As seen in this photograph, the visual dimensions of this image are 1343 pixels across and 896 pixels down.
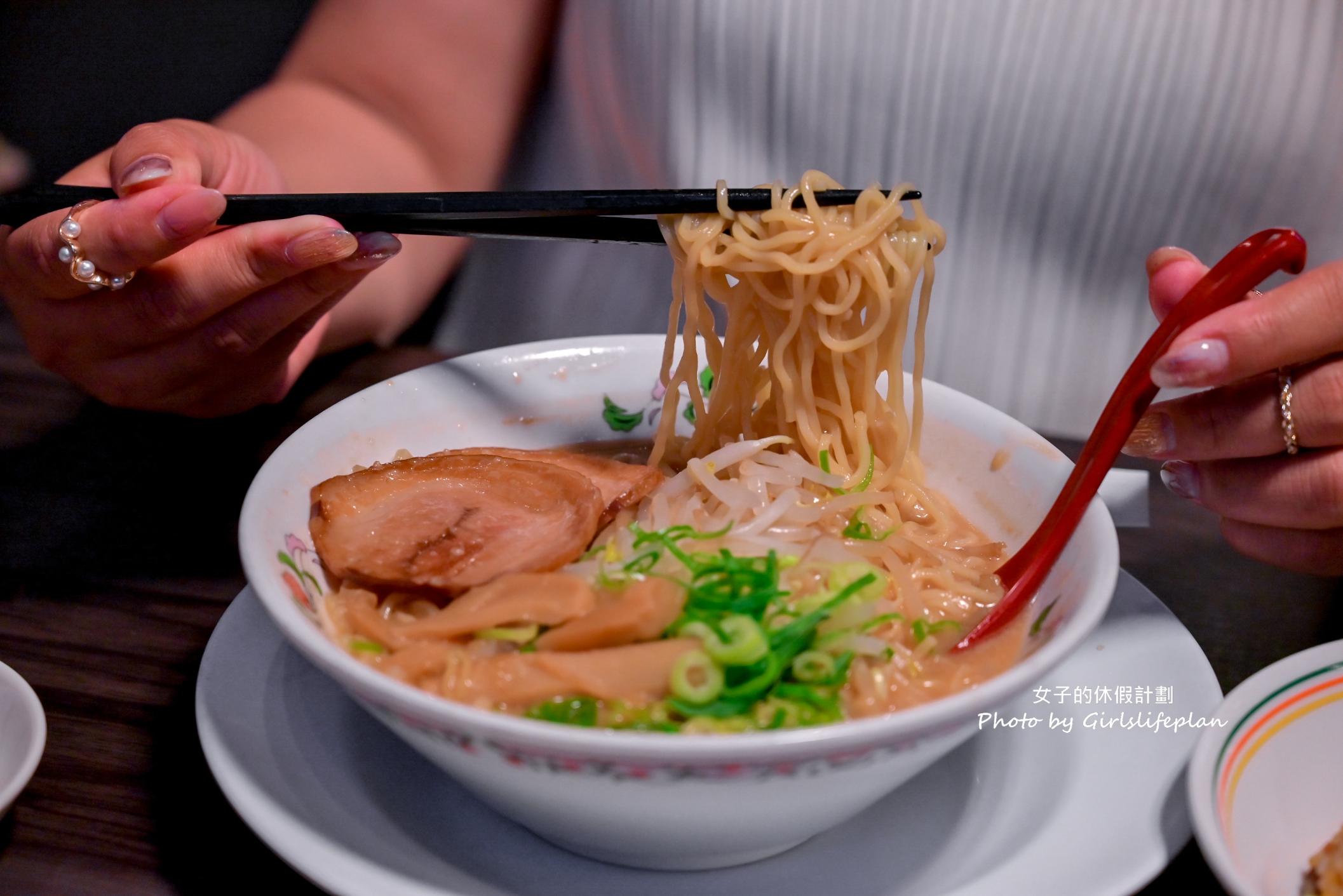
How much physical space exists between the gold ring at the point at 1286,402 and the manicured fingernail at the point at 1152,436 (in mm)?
146

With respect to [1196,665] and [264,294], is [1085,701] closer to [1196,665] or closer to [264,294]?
[1196,665]

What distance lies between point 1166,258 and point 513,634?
3.82ft

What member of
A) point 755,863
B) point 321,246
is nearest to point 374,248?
point 321,246

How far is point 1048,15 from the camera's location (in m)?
2.60

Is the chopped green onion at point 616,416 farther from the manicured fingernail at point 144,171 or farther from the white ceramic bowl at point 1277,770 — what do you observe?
the white ceramic bowl at point 1277,770

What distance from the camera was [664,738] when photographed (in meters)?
0.94

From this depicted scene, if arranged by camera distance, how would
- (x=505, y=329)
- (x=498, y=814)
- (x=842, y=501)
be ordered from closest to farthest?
(x=498, y=814), (x=842, y=501), (x=505, y=329)

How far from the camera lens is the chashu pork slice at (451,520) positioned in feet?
4.69

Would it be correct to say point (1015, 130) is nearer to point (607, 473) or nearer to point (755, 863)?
point (607, 473)

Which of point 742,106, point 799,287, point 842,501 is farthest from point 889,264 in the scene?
point 742,106

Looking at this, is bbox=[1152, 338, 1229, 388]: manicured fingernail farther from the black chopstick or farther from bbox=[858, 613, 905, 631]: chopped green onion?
the black chopstick

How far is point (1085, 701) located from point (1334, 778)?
316 mm

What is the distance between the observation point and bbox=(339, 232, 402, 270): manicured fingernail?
1.67m

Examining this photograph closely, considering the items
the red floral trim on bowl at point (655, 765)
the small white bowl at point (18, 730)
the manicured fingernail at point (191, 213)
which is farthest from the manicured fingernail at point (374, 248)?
the red floral trim on bowl at point (655, 765)
